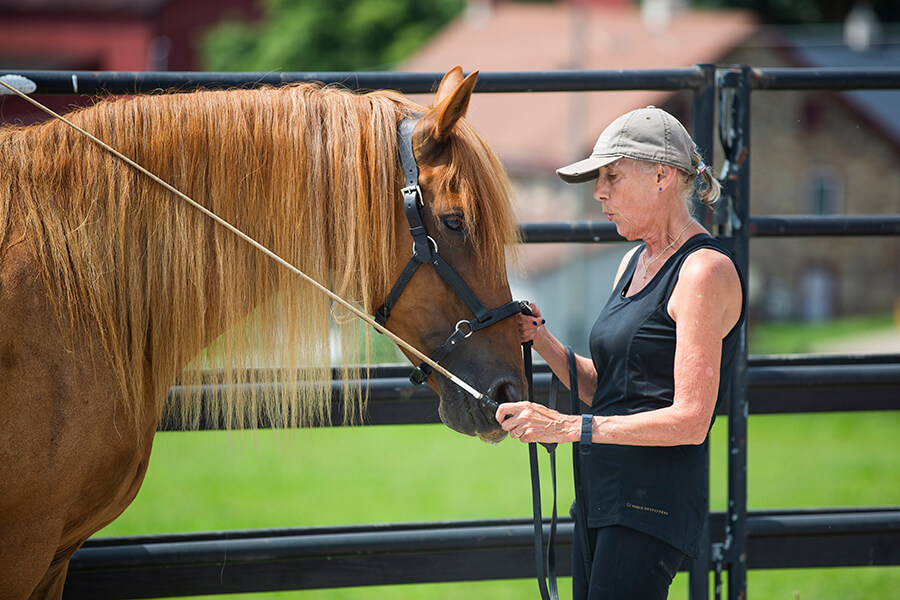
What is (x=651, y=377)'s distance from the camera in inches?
82.2

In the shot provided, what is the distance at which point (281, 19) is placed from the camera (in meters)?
33.0

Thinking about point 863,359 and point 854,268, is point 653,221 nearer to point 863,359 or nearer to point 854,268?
point 863,359

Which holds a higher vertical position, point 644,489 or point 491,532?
point 644,489

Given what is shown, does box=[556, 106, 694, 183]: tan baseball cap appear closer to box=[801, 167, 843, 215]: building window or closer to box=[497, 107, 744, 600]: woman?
box=[497, 107, 744, 600]: woman

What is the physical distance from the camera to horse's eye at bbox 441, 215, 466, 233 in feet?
6.82

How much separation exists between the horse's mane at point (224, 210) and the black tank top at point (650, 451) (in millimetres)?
399

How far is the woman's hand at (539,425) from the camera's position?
1.96 meters

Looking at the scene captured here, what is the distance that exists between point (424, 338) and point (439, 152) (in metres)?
0.49

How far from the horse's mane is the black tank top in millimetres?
399

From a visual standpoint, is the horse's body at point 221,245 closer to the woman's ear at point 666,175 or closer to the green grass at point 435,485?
the woman's ear at point 666,175

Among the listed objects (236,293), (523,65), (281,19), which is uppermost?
(281,19)

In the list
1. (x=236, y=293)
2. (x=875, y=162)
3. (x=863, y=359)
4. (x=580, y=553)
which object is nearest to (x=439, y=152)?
(x=236, y=293)

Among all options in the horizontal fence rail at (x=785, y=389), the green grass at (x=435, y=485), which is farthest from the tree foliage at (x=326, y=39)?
the horizontal fence rail at (x=785, y=389)

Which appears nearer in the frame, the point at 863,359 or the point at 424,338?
the point at 424,338
